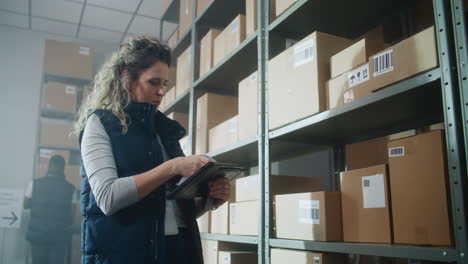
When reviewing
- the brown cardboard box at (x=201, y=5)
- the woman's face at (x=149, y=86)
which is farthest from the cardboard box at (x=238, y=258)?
the brown cardboard box at (x=201, y=5)

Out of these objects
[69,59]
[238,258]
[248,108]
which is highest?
[69,59]

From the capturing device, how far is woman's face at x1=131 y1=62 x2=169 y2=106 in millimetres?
1378

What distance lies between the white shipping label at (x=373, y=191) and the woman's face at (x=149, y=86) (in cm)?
72

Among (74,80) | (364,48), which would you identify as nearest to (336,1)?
(364,48)

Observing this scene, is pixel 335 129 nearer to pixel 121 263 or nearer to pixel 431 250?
pixel 431 250

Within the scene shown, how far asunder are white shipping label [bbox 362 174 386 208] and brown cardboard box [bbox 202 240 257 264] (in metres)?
0.96

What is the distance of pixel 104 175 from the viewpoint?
44.1 inches

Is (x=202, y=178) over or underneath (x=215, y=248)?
over

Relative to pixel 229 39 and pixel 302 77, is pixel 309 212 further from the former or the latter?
pixel 229 39

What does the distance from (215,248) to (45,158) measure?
106 inches

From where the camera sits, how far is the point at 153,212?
3.89 feet

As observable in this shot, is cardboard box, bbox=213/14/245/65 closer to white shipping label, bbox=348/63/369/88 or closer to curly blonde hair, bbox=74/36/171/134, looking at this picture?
curly blonde hair, bbox=74/36/171/134

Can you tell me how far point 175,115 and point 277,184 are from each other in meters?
1.31

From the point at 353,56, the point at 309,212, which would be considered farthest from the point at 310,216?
the point at 353,56
